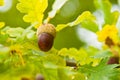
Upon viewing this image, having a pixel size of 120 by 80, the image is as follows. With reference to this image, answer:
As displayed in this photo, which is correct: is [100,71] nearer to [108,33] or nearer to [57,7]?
[57,7]

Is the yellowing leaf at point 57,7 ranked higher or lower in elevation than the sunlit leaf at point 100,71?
Result: higher

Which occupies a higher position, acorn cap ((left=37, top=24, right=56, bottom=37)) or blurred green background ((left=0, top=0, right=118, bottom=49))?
blurred green background ((left=0, top=0, right=118, bottom=49))

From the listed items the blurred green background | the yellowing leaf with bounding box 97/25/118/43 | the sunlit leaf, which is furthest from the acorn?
the blurred green background

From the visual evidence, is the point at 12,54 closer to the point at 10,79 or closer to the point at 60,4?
the point at 60,4

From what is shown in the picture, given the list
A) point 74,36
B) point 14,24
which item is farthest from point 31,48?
point 74,36

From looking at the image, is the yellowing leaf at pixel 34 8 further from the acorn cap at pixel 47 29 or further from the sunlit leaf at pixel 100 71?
A: the sunlit leaf at pixel 100 71

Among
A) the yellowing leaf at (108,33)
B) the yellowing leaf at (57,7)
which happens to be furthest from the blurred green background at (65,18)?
the yellowing leaf at (57,7)

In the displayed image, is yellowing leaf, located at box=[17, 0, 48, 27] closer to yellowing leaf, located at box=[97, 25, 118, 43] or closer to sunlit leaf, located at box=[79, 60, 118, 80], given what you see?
sunlit leaf, located at box=[79, 60, 118, 80]
